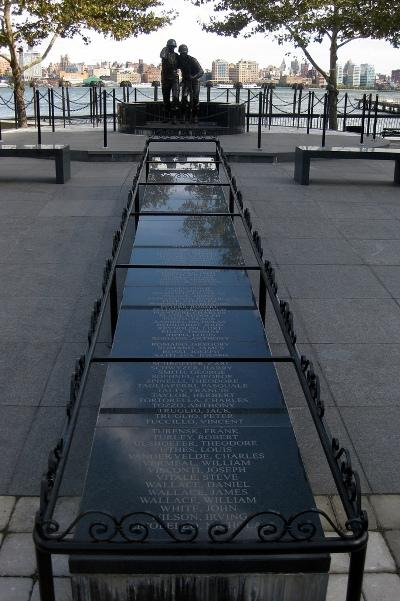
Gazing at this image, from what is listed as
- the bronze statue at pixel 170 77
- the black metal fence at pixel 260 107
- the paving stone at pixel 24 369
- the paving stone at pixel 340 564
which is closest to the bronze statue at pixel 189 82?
the bronze statue at pixel 170 77

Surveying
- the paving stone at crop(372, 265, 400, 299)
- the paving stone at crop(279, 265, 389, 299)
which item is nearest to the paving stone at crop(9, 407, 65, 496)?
the paving stone at crop(279, 265, 389, 299)

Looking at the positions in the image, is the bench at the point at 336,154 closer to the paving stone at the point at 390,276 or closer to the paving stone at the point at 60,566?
the paving stone at the point at 390,276

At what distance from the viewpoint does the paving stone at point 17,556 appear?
3.12 meters

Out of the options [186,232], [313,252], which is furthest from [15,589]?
[313,252]

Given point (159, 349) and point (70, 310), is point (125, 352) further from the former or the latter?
point (70, 310)

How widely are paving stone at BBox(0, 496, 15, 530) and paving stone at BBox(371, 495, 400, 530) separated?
6.31ft

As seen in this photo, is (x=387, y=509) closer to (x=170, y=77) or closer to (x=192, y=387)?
(x=192, y=387)

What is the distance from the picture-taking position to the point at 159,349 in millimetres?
4348

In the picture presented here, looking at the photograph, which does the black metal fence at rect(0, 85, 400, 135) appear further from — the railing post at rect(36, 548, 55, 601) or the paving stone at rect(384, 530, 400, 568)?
the railing post at rect(36, 548, 55, 601)

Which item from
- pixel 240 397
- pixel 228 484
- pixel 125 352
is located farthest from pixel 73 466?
pixel 228 484

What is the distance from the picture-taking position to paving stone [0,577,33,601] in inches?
116

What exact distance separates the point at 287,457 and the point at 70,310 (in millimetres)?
3758

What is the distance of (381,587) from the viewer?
305cm

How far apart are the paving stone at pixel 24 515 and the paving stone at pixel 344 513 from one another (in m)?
1.56
